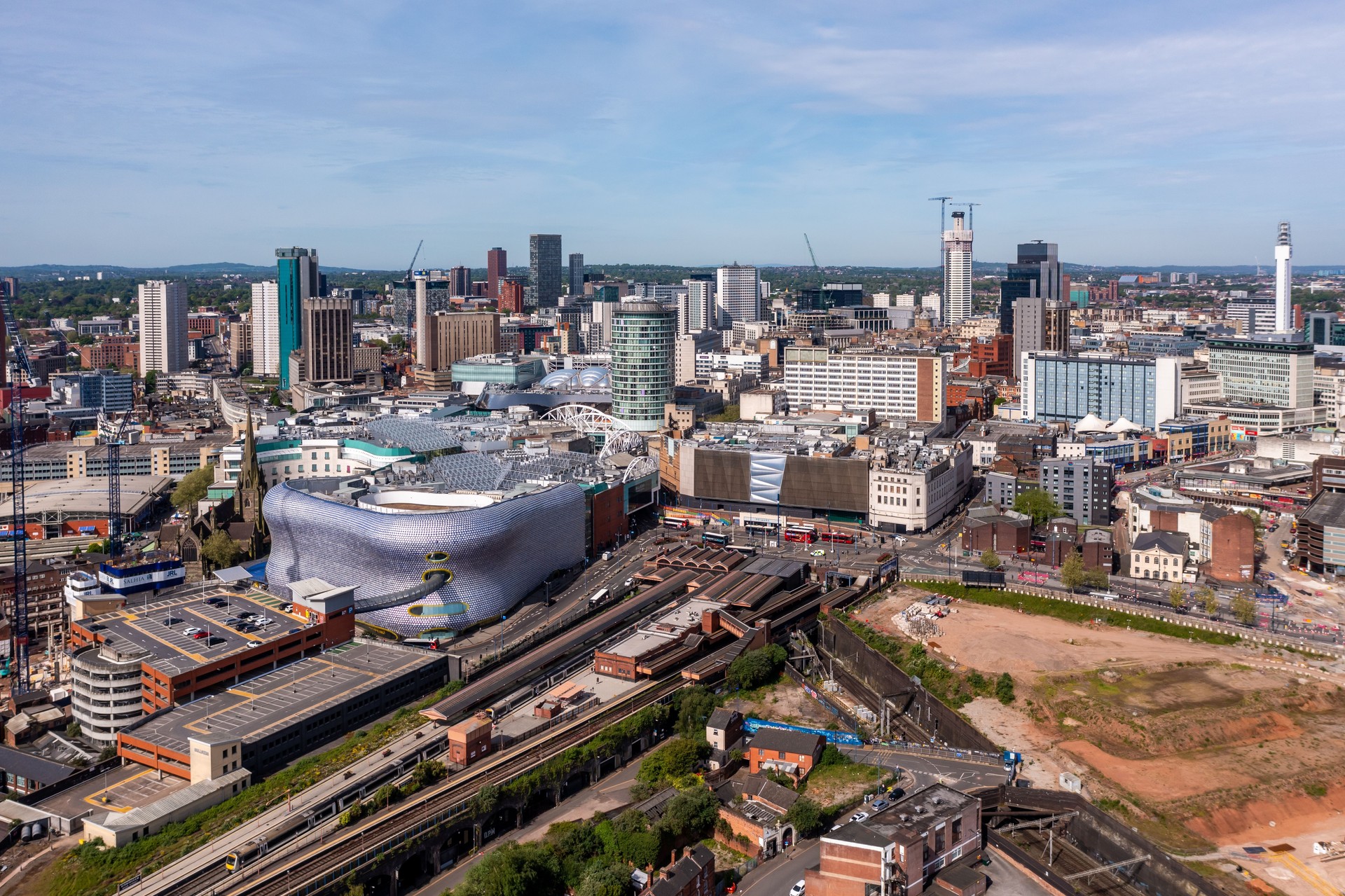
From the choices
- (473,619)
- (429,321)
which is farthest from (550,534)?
(429,321)

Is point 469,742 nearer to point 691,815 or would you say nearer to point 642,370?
point 691,815

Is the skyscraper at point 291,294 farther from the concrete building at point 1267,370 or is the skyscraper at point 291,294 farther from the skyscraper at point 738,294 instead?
the concrete building at point 1267,370

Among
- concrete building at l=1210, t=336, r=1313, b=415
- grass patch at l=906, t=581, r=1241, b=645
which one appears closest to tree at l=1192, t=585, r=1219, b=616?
grass patch at l=906, t=581, r=1241, b=645

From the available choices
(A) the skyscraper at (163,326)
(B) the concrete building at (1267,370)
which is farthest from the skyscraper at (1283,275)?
(A) the skyscraper at (163,326)

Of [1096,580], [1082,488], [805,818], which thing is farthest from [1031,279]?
A: [805,818]

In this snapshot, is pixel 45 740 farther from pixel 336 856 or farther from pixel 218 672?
pixel 336 856

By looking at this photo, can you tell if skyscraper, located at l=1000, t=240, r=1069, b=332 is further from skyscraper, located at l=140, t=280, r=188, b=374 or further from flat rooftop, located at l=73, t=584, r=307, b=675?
flat rooftop, located at l=73, t=584, r=307, b=675
